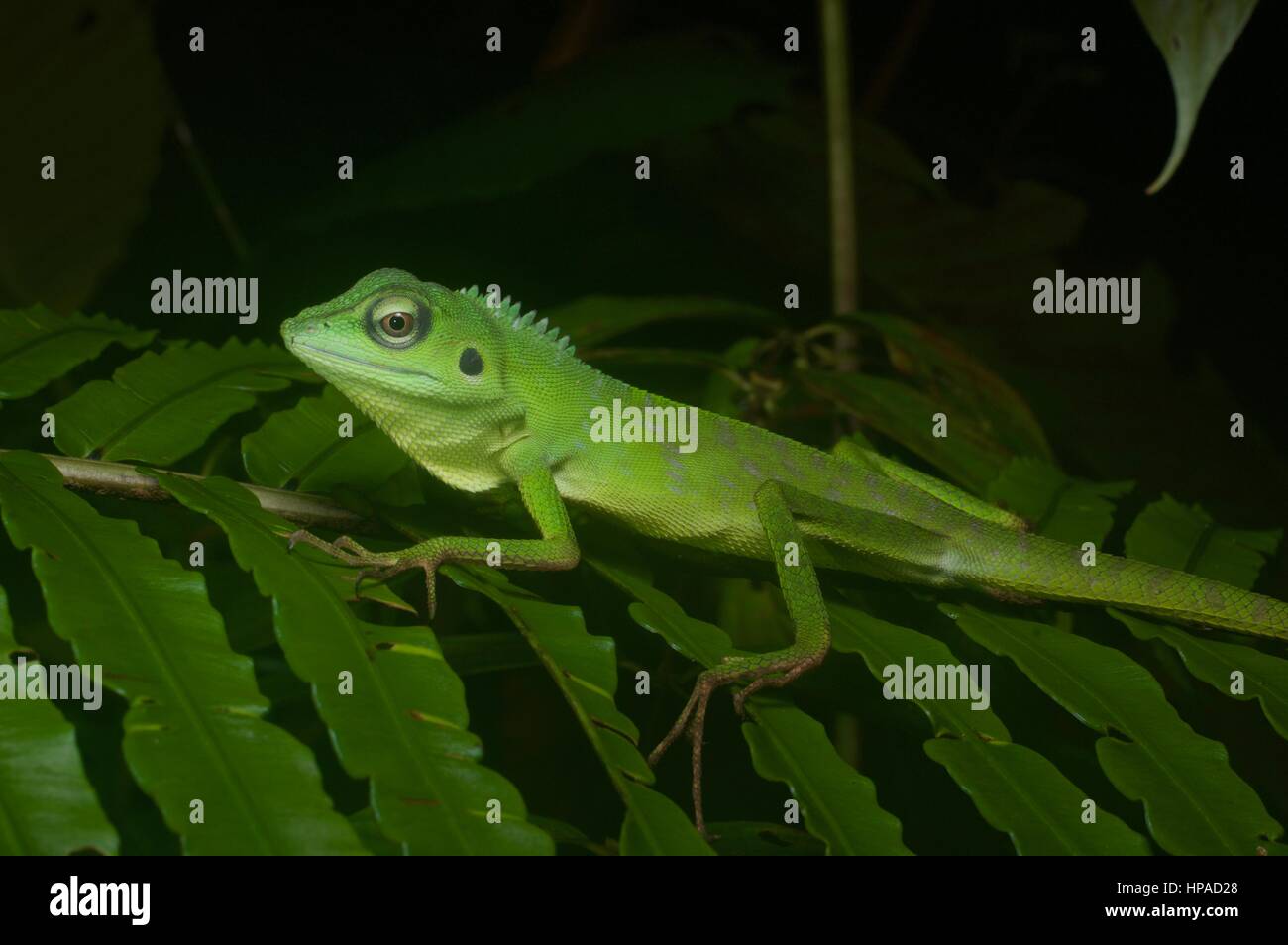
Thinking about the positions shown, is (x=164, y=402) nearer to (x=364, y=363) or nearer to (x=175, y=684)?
(x=364, y=363)

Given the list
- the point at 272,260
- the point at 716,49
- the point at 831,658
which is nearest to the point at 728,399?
the point at 831,658

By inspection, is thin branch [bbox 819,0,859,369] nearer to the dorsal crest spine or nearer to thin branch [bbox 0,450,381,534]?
the dorsal crest spine

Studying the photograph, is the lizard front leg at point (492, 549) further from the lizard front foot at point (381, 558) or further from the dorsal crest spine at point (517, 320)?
the dorsal crest spine at point (517, 320)

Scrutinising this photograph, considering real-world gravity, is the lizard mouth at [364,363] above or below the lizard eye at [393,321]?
below

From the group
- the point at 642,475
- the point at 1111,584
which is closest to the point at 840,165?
the point at 642,475

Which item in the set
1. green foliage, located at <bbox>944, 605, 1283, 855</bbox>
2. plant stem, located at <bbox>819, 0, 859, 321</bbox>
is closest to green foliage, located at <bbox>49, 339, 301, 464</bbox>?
green foliage, located at <bbox>944, 605, 1283, 855</bbox>

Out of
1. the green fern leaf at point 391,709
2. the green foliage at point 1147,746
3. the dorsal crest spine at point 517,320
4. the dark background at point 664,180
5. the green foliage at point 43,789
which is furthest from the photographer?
the dark background at point 664,180

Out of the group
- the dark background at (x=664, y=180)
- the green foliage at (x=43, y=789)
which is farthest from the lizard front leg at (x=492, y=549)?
the dark background at (x=664, y=180)

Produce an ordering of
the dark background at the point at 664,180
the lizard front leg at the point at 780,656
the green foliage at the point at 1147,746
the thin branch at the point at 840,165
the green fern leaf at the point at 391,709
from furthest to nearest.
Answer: the dark background at the point at 664,180 < the thin branch at the point at 840,165 < the lizard front leg at the point at 780,656 < the green foliage at the point at 1147,746 < the green fern leaf at the point at 391,709
